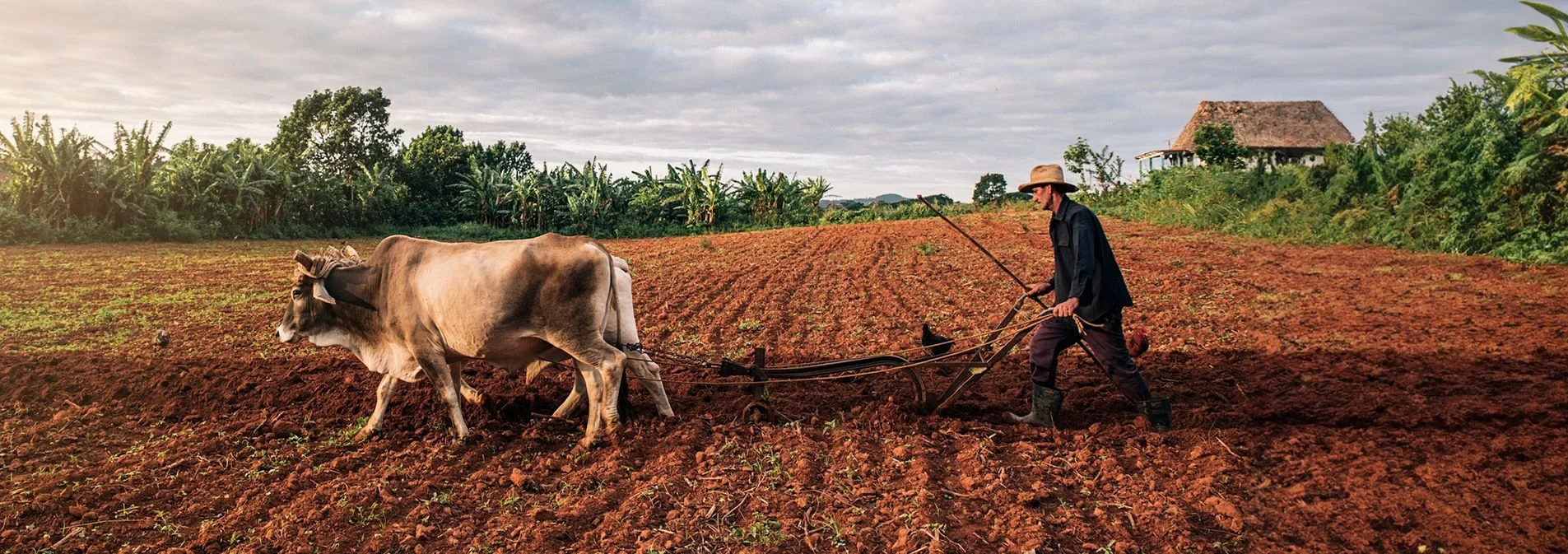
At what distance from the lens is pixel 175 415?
7203 millimetres

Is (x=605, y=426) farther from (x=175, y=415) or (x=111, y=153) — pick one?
(x=111, y=153)

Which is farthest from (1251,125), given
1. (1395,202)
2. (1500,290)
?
(1500,290)

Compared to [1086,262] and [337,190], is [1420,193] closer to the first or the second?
[1086,262]

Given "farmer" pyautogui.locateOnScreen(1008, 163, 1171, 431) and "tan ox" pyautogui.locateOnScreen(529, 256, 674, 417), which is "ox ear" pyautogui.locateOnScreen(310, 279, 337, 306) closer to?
"tan ox" pyautogui.locateOnScreen(529, 256, 674, 417)

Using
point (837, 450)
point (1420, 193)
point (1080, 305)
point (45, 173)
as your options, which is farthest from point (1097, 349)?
point (45, 173)

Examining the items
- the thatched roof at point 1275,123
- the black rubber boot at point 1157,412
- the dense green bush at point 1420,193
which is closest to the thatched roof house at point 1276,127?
the thatched roof at point 1275,123

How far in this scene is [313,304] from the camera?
22.2 feet

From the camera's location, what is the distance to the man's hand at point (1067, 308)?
18.6ft

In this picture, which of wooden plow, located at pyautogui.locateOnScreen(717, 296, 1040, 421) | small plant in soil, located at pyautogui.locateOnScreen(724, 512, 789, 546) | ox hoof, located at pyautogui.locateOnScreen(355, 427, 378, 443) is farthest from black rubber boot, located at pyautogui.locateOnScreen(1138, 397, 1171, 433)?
ox hoof, located at pyautogui.locateOnScreen(355, 427, 378, 443)

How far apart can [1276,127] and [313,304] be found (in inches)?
1606

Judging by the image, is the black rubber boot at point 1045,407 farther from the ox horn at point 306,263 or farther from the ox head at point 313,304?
the ox horn at point 306,263

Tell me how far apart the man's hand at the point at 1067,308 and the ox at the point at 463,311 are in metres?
2.59

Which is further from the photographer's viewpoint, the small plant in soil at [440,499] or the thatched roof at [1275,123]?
the thatched roof at [1275,123]

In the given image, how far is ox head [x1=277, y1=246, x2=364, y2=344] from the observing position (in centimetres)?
663
